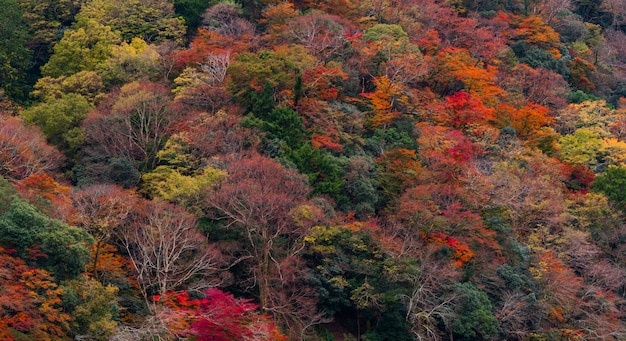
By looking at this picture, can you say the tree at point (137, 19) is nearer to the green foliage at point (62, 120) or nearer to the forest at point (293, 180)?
the forest at point (293, 180)

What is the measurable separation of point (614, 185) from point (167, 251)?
25372 millimetres

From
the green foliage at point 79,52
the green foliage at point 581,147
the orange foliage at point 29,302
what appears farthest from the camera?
the green foliage at point 581,147

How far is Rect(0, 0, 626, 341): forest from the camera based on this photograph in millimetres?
31203

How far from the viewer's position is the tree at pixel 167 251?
3178 centimetres

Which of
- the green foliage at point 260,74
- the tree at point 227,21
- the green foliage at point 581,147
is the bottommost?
the green foliage at point 581,147

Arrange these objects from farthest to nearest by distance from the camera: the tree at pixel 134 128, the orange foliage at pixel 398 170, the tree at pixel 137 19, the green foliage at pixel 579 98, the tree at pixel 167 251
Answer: the green foliage at pixel 579 98, the tree at pixel 137 19, the orange foliage at pixel 398 170, the tree at pixel 134 128, the tree at pixel 167 251

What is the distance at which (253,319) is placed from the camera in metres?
29.8

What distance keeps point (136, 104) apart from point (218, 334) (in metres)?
16.7

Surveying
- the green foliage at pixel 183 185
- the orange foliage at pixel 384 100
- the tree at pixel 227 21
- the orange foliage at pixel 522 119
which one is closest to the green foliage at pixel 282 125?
the green foliage at pixel 183 185

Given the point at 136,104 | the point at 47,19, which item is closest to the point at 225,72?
the point at 136,104

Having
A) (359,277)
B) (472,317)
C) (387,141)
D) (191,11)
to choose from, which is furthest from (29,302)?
(191,11)

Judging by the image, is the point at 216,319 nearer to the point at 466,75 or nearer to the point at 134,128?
the point at 134,128

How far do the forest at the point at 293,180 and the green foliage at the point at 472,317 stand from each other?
0.27 feet

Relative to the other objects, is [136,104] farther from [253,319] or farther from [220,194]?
[253,319]
